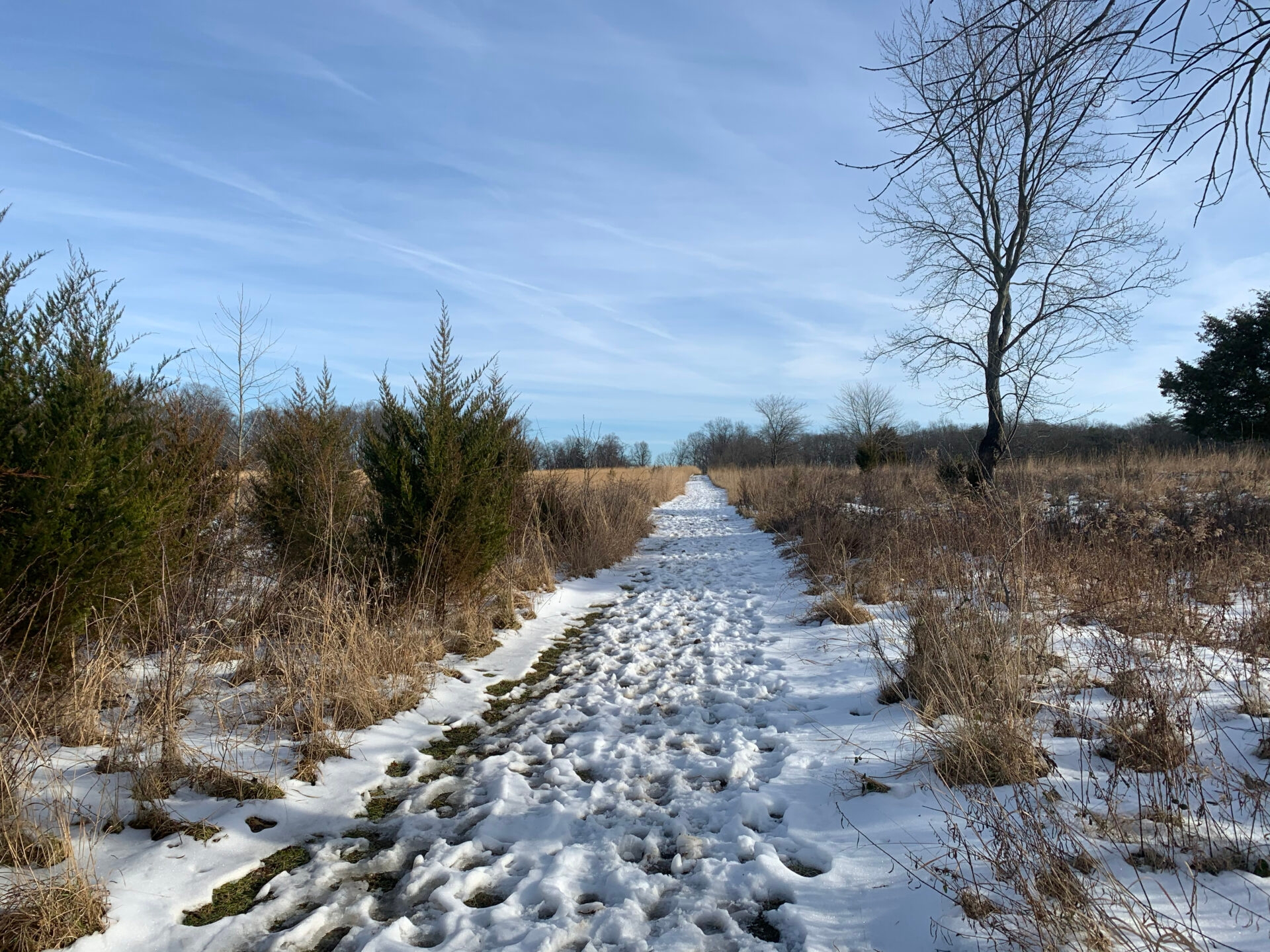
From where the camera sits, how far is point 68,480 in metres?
3.29

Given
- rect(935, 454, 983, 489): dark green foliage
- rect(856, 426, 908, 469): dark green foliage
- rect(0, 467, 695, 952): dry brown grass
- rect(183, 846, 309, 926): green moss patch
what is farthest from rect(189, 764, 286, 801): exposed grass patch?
rect(856, 426, 908, 469): dark green foliage

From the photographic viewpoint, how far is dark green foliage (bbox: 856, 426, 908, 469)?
2488 centimetres

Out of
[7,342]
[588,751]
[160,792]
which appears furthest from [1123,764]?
[7,342]

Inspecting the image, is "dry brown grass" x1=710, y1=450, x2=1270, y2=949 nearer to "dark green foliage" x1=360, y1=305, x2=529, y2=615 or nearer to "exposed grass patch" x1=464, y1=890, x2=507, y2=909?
"exposed grass patch" x1=464, y1=890, x2=507, y2=909

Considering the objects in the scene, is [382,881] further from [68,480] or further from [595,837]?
Answer: [68,480]

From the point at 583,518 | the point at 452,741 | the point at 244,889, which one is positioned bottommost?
the point at 452,741

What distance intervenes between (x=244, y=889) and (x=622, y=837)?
4.90 ft

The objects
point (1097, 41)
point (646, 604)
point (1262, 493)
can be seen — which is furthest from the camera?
point (1262, 493)

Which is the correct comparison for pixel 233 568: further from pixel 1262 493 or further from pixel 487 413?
pixel 1262 493

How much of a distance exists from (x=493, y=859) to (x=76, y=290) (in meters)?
4.53

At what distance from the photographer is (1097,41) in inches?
88.4

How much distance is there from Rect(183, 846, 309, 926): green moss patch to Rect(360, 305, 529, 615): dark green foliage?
3064 millimetres

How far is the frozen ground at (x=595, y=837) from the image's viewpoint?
2.13 m

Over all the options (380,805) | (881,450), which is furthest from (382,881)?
(881,450)
